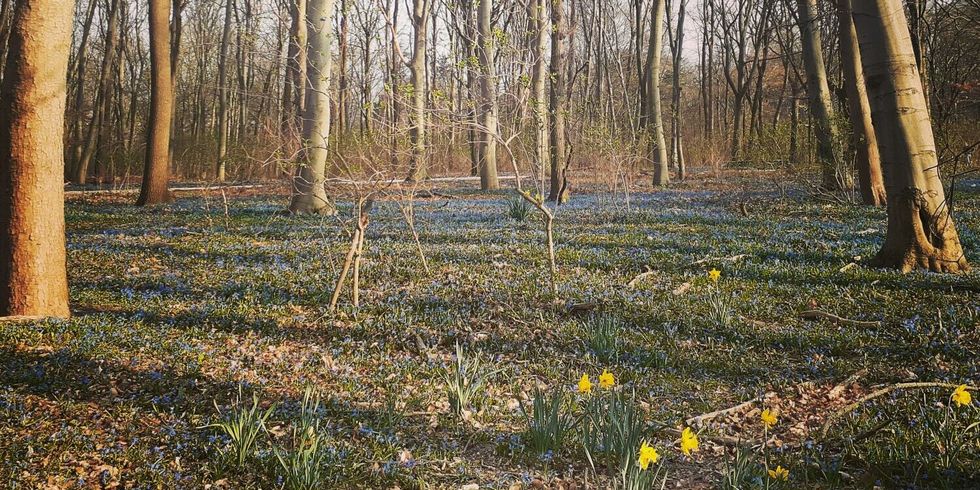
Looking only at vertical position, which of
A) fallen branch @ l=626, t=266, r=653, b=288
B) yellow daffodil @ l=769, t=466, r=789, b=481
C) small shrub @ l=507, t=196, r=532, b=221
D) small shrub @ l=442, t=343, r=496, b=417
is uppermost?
small shrub @ l=507, t=196, r=532, b=221

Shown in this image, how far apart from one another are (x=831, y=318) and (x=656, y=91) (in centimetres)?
1669

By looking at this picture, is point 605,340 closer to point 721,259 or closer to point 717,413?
point 717,413

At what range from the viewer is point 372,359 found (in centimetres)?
478

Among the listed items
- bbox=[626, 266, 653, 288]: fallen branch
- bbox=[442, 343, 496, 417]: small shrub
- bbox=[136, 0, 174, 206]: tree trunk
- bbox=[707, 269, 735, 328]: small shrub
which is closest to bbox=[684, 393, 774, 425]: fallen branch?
bbox=[442, 343, 496, 417]: small shrub

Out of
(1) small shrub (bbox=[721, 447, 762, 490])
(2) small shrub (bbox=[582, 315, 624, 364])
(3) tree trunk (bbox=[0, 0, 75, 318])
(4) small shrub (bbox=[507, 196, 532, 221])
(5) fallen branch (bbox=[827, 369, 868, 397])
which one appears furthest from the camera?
(4) small shrub (bbox=[507, 196, 532, 221])

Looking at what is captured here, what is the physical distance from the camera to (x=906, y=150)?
6.59m

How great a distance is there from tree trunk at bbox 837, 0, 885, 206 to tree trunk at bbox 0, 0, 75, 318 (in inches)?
498

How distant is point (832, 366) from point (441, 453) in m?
3.05

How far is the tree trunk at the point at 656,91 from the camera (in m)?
20.9

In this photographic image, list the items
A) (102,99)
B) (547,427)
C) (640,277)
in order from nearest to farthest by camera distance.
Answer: (547,427), (640,277), (102,99)

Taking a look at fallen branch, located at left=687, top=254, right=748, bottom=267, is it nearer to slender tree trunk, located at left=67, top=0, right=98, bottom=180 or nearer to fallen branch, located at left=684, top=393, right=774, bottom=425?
fallen branch, located at left=684, top=393, right=774, bottom=425

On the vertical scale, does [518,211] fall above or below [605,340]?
above

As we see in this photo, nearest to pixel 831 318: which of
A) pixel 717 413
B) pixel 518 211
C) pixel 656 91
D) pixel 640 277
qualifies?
pixel 640 277

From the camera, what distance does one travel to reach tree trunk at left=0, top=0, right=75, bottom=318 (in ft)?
16.2
